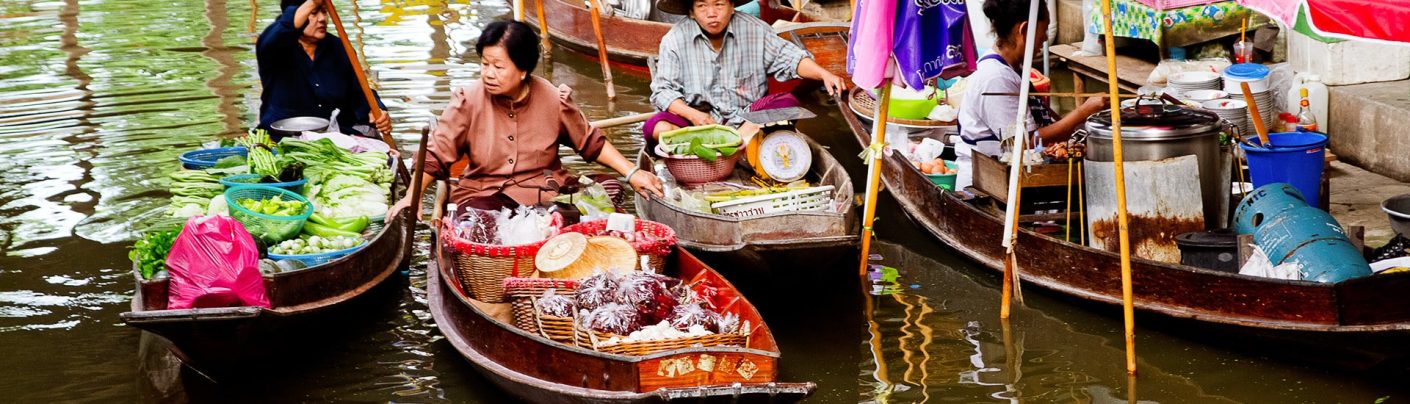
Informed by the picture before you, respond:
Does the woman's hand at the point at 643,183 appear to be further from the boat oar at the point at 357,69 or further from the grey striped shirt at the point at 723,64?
the boat oar at the point at 357,69

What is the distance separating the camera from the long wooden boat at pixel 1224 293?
489 cm

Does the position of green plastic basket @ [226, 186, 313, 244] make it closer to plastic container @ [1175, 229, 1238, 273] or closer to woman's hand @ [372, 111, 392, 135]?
woman's hand @ [372, 111, 392, 135]

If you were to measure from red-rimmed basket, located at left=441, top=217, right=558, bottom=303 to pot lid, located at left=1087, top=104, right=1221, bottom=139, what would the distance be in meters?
2.48

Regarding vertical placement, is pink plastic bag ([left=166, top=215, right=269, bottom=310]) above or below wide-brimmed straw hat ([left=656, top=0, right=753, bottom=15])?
below

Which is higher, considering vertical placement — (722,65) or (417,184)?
(722,65)

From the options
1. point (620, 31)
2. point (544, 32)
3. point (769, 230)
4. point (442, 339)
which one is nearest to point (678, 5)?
point (769, 230)

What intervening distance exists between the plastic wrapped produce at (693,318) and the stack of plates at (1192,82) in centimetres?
401

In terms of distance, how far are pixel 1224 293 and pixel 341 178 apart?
4253 millimetres

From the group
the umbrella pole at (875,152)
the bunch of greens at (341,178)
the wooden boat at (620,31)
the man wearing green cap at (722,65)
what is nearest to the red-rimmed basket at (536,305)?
the bunch of greens at (341,178)

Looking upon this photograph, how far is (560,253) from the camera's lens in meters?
5.41

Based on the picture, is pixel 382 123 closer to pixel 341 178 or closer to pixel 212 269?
pixel 341 178

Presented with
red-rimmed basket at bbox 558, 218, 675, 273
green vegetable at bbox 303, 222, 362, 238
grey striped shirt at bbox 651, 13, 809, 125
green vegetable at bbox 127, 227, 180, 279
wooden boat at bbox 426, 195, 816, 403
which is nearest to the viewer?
wooden boat at bbox 426, 195, 816, 403

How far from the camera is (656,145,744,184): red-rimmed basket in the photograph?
23.2ft

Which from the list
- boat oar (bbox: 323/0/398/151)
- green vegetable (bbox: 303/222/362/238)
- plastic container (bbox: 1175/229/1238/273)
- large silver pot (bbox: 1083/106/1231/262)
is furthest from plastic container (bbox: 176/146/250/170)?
plastic container (bbox: 1175/229/1238/273)
